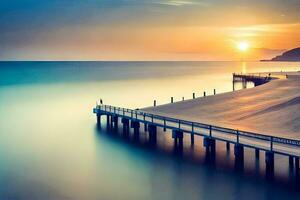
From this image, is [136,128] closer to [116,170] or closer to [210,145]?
[116,170]

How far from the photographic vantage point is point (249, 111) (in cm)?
3531

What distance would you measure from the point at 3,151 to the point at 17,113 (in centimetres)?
2317

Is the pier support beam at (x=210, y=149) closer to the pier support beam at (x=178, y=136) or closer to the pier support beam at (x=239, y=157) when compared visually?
the pier support beam at (x=239, y=157)

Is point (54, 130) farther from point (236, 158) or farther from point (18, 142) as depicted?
point (236, 158)

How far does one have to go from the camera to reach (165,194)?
899 inches

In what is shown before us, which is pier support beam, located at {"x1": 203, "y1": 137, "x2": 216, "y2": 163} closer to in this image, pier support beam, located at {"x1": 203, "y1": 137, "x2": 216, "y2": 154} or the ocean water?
pier support beam, located at {"x1": 203, "y1": 137, "x2": 216, "y2": 154}

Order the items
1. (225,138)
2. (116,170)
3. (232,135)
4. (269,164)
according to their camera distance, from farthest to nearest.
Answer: (116,170), (232,135), (225,138), (269,164)

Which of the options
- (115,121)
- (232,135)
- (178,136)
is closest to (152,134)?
(178,136)

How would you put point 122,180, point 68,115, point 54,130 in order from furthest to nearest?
1. point 68,115
2. point 54,130
3. point 122,180

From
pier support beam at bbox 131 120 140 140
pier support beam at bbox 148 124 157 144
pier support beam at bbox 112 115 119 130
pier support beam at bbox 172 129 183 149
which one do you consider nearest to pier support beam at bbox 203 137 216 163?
pier support beam at bbox 172 129 183 149

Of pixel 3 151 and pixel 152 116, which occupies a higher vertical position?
pixel 152 116

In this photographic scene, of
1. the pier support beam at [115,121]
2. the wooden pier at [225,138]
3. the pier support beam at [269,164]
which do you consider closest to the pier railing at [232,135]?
the wooden pier at [225,138]

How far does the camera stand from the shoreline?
29094 mm

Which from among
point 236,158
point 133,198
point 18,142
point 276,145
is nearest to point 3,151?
point 18,142
